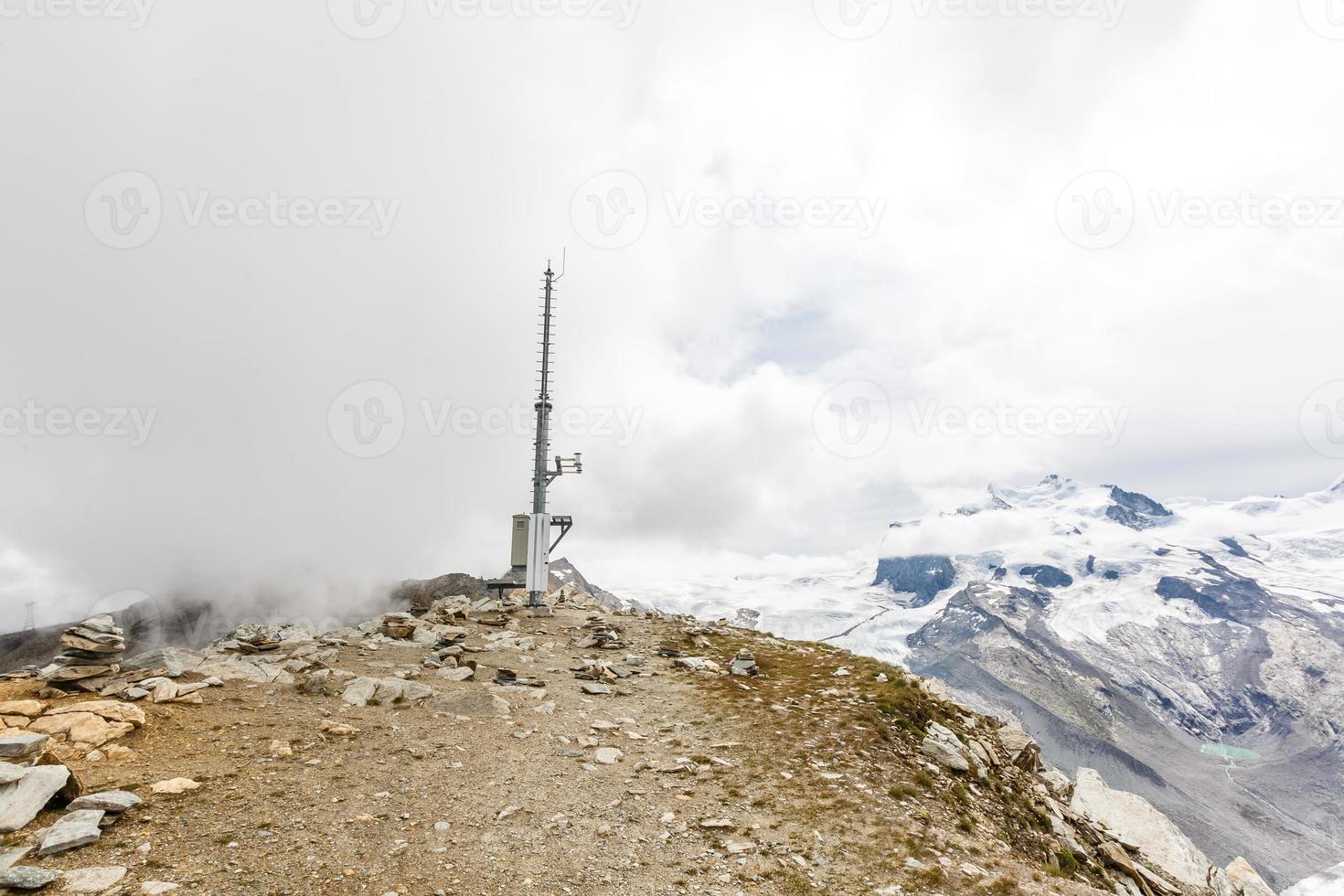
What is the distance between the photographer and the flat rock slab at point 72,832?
9.33m

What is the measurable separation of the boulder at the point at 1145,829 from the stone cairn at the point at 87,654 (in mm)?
26977

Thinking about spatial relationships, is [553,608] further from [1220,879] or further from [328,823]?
[1220,879]

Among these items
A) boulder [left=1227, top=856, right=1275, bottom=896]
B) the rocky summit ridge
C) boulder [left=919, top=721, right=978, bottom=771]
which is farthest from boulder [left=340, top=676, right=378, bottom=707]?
boulder [left=1227, top=856, right=1275, bottom=896]

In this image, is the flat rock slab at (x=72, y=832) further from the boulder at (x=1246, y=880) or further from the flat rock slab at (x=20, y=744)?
the boulder at (x=1246, y=880)

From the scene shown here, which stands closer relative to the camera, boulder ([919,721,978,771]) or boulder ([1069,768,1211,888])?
boulder ([919,721,978,771])

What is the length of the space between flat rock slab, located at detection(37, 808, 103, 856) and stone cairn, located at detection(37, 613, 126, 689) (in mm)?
7777

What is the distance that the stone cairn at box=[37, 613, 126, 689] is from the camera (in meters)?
15.7

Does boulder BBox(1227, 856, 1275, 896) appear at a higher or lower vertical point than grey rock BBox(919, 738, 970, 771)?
lower

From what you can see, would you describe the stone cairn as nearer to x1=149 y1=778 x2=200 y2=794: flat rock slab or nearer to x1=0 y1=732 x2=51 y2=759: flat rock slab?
x1=0 y1=732 x2=51 y2=759: flat rock slab

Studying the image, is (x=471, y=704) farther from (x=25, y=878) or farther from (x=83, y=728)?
(x=25, y=878)

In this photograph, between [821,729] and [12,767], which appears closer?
[12,767]

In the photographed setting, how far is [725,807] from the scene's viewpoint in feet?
42.6

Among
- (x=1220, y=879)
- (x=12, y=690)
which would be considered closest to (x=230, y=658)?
(x=12, y=690)

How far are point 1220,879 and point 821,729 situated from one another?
11601 millimetres
